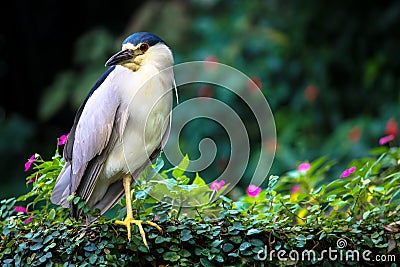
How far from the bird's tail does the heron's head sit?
547 mm

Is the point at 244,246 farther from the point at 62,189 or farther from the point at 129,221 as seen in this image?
the point at 62,189

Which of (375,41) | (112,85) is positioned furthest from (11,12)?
(112,85)

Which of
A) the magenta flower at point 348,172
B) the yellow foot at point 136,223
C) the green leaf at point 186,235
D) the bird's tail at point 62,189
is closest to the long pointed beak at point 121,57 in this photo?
the bird's tail at point 62,189

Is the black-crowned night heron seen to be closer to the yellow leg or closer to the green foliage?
the yellow leg

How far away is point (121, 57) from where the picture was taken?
111 inches

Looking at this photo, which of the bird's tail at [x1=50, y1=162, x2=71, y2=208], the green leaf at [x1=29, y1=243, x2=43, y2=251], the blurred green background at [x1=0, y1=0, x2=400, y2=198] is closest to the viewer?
the green leaf at [x1=29, y1=243, x2=43, y2=251]

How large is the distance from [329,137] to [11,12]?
421 centimetres

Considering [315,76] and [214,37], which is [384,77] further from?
[214,37]

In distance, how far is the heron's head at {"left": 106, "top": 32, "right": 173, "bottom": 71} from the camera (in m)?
2.85

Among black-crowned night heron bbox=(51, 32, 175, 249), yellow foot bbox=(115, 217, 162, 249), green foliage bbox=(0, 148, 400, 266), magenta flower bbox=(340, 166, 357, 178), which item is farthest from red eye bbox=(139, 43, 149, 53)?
magenta flower bbox=(340, 166, 357, 178)

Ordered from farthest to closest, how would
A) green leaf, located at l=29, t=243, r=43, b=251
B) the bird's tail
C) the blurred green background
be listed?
the blurred green background
the bird's tail
green leaf, located at l=29, t=243, r=43, b=251

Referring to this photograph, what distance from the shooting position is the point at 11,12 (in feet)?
26.3

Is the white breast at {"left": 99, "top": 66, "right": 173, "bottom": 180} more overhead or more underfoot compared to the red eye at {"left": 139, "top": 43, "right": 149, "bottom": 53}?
more underfoot

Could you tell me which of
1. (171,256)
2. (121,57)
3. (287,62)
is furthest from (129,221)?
(287,62)
